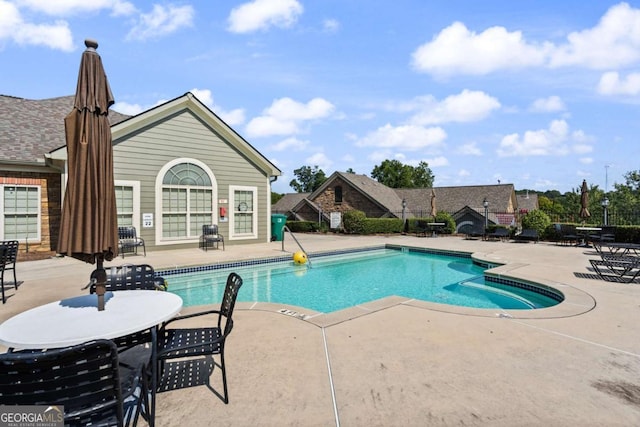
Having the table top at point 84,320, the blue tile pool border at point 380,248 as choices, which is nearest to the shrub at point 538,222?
the blue tile pool border at point 380,248

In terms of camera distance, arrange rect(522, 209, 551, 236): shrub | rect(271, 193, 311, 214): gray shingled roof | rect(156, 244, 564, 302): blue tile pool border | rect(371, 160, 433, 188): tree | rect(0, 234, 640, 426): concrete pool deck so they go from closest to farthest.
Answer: rect(0, 234, 640, 426): concrete pool deck < rect(156, 244, 564, 302): blue tile pool border < rect(522, 209, 551, 236): shrub < rect(271, 193, 311, 214): gray shingled roof < rect(371, 160, 433, 188): tree

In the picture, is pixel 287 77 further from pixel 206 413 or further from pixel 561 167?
pixel 561 167

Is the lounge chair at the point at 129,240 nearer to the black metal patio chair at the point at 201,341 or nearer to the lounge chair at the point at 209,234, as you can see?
the lounge chair at the point at 209,234

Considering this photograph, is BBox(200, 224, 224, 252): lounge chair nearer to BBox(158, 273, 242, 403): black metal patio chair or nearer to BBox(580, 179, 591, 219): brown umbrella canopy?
BBox(158, 273, 242, 403): black metal patio chair

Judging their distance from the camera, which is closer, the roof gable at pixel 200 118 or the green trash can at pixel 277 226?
the roof gable at pixel 200 118

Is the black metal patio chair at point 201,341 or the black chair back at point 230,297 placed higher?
the black chair back at point 230,297

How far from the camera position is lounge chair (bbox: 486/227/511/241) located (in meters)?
16.0

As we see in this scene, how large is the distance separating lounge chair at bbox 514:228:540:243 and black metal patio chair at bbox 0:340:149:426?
16385 millimetres

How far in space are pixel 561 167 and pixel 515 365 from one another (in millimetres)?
26039

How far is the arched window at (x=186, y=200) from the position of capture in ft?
37.3

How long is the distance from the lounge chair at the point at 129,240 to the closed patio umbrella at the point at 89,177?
803 cm

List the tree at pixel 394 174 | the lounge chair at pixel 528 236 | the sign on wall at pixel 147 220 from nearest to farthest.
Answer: the sign on wall at pixel 147 220
the lounge chair at pixel 528 236
the tree at pixel 394 174

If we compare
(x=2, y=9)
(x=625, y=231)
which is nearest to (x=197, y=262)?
(x=2, y=9)

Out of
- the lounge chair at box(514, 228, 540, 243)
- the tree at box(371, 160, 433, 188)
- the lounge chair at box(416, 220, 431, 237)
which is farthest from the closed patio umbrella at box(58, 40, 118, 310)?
the tree at box(371, 160, 433, 188)
